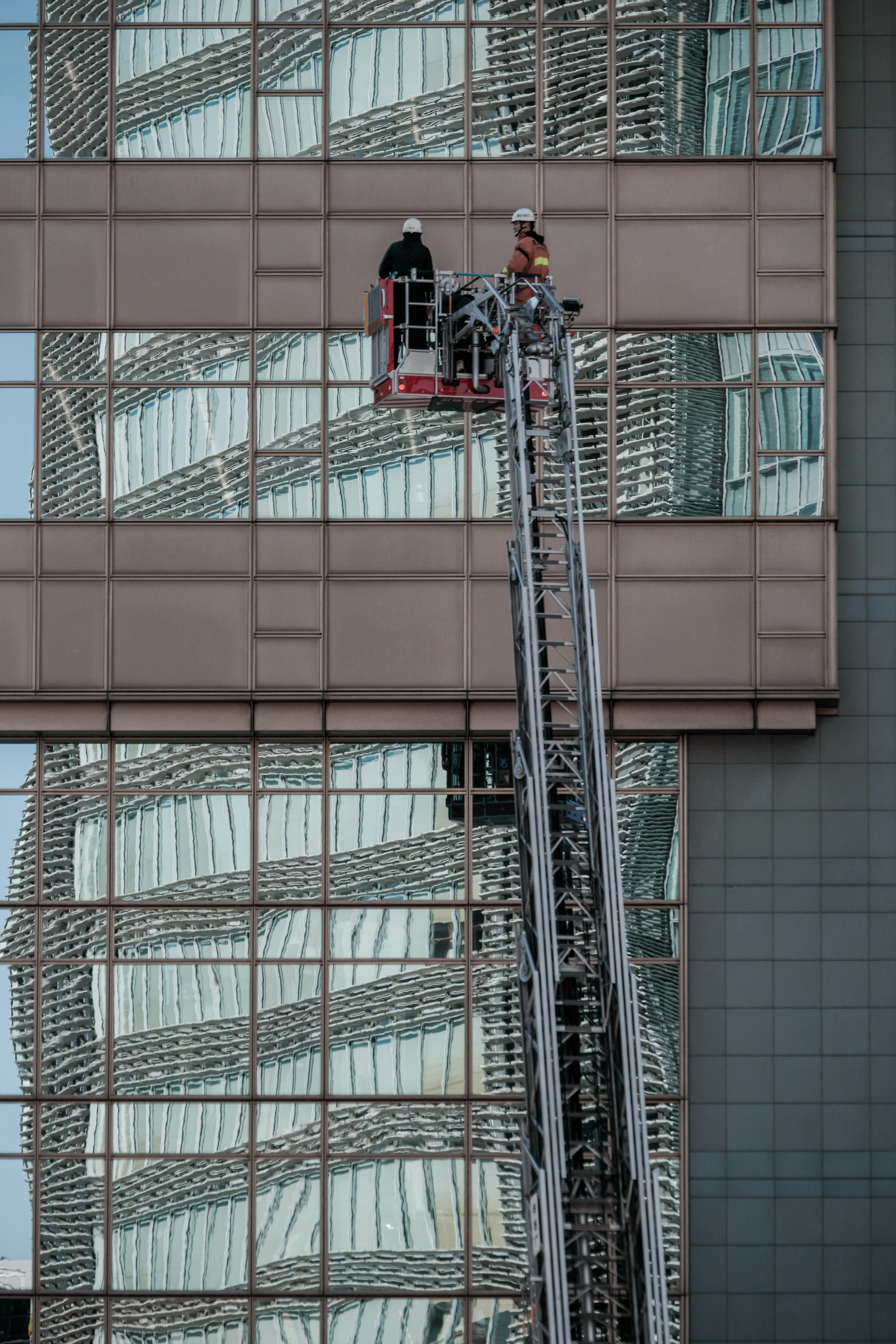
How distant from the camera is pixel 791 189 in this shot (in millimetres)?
22359

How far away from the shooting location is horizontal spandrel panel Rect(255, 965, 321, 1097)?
2208cm

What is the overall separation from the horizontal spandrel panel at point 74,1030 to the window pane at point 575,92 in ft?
46.8

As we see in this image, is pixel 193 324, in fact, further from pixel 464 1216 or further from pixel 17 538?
pixel 464 1216

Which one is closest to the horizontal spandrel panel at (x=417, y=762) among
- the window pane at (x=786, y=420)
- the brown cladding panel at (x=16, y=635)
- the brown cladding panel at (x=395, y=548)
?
the brown cladding panel at (x=395, y=548)

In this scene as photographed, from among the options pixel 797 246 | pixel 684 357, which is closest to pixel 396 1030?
pixel 684 357

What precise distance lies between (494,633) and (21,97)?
1090 cm

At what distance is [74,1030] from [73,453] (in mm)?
8677

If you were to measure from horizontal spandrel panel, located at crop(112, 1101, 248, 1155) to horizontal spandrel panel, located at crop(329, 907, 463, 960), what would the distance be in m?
2.77

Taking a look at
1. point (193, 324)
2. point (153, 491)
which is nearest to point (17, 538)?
point (153, 491)

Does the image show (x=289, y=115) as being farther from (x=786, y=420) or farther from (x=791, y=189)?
(x=786, y=420)

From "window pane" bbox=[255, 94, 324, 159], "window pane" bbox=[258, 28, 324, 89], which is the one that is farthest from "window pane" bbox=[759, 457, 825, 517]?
"window pane" bbox=[258, 28, 324, 89]

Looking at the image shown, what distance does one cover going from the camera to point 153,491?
22.5 metres

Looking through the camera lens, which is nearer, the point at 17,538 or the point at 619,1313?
the point at 619,1313

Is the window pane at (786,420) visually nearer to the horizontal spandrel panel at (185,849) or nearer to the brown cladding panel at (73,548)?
the horizontal spandrel panel at (185,849)
